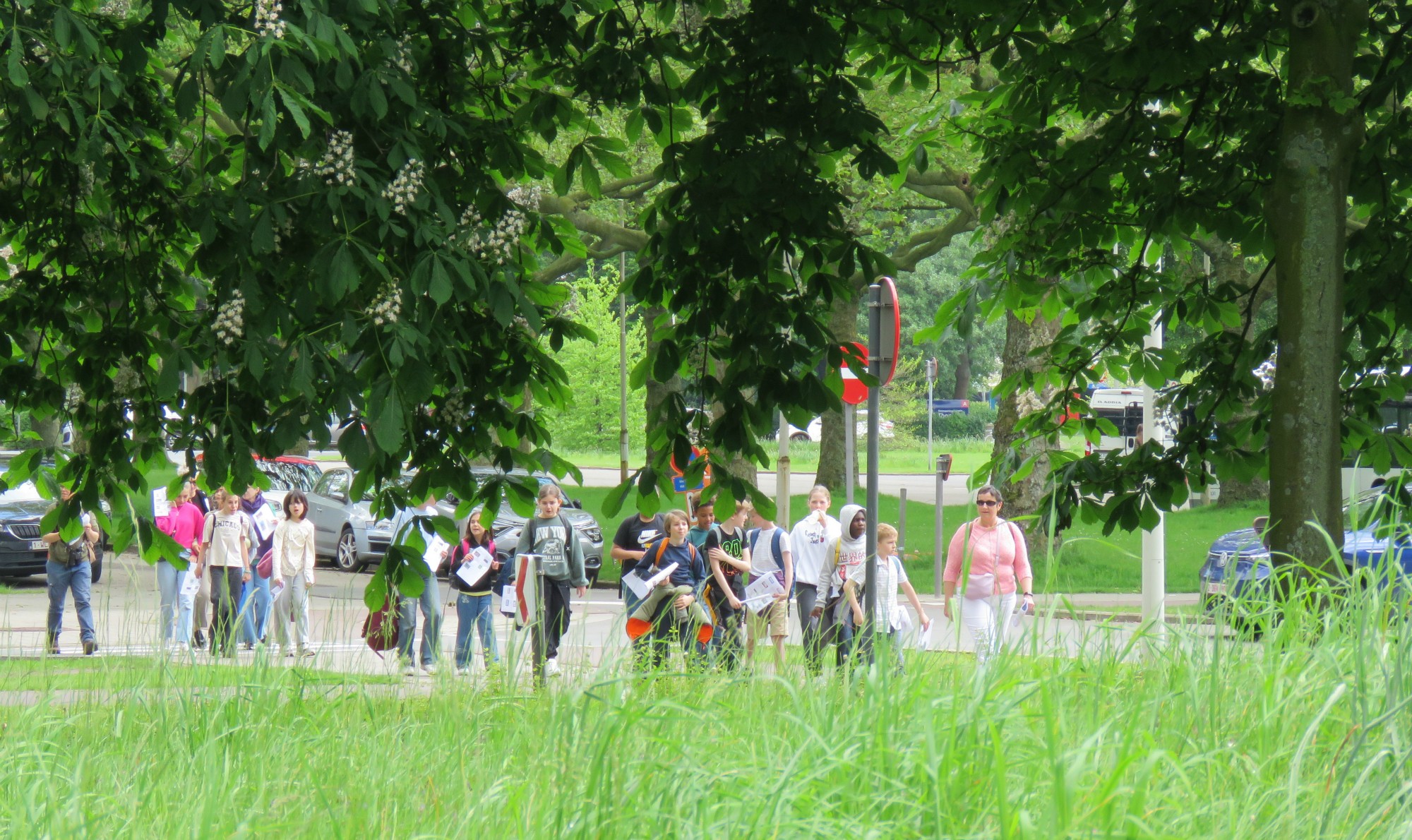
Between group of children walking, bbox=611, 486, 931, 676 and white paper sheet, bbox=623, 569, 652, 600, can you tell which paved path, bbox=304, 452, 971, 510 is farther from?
white paper sheet, bbox=623, 569, 652, 600

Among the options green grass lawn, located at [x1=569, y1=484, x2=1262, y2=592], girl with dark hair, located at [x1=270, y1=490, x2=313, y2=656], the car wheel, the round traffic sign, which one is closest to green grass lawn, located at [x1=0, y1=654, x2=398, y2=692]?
the round traffic sign

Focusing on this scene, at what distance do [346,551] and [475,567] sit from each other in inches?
472

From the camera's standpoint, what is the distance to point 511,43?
5.88 m

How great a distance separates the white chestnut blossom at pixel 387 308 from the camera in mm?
4211

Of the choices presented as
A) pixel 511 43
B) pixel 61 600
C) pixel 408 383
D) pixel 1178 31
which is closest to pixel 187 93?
pixel 408 383

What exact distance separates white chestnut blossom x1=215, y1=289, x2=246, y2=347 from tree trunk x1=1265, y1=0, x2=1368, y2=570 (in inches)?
141

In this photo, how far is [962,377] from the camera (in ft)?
264

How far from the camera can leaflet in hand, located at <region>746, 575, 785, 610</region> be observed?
9.93 metres

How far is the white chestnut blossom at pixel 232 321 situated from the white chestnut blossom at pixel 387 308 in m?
0.42

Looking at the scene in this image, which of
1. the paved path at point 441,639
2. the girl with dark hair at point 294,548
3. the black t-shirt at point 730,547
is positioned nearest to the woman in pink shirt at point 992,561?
the black t-shirt at point 730,547

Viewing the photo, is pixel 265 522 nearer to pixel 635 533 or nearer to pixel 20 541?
pixel 635 533

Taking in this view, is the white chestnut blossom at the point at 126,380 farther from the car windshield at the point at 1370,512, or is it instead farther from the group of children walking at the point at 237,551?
the car windshield at the point at 1370,512

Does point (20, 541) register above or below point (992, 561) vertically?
below

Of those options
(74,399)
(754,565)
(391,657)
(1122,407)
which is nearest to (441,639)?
(391,657)
